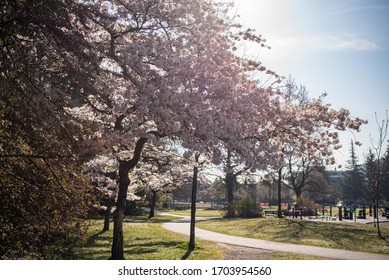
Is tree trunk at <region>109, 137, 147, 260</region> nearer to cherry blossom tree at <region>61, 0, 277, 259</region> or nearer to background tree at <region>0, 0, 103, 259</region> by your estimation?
cherry blossom tree at <region>61, 0, 277, 259</region>

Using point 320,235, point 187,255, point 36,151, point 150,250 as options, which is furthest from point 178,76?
point 320,235

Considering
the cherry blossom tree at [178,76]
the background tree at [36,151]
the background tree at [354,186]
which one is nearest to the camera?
the background tree at [36,151]

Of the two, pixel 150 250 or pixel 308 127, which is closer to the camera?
pixel 308 127

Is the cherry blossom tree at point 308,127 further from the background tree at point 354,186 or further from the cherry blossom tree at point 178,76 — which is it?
the background tree at point 354,186

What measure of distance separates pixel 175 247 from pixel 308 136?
7.71 meters

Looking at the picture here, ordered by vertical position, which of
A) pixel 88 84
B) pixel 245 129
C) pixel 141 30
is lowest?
pixel 245 129

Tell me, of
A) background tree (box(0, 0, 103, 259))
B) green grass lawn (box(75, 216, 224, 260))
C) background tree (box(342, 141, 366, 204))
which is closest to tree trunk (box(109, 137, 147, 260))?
green grass lawn (box(75, 216, 224, 260))

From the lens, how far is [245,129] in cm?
992

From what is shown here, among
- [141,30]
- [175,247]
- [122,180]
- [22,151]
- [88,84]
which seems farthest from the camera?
[175,247]

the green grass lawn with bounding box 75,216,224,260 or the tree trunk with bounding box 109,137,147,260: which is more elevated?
the tree trunk with bounding box 109,137,147,260

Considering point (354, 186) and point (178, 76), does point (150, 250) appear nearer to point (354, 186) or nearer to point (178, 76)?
point (178, 76)

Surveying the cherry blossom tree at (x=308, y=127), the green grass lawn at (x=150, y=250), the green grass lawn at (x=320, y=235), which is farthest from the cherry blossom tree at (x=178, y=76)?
the green grass lawn at (x=320, y=235)
